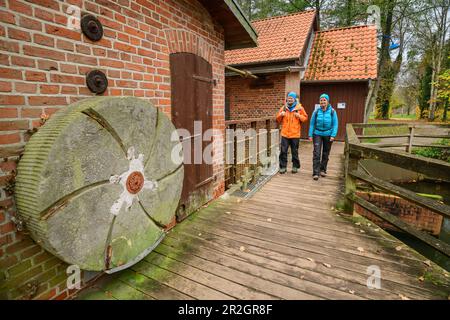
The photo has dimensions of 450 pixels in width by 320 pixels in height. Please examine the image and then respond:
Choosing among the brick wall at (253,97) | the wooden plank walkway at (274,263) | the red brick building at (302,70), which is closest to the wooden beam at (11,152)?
the wooden plank walkway at (274,263)

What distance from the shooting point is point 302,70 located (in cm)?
966

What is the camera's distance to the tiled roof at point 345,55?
1029cm

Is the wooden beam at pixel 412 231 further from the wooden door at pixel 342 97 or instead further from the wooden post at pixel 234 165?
the wooden door at pixel 342 97

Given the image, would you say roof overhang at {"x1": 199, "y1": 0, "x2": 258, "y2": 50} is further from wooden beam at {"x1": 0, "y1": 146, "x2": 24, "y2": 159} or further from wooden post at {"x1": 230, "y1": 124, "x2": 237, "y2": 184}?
wooden beam at {"x1": 0, "y1": 146, "x2": 24, "y2": 159}

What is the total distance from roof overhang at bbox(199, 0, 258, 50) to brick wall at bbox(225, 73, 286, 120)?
5.73m

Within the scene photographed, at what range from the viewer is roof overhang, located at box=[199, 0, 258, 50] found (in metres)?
3.66

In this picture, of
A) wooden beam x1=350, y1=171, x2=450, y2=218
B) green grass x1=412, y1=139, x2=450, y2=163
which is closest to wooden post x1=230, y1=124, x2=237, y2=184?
wooden beam x1=350, y1=171, x2=450, y2=218

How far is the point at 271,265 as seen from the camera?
2.51 m

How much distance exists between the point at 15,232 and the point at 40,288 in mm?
480

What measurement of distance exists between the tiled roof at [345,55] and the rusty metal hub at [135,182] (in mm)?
10195

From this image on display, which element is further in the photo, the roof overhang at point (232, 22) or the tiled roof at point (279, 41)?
the tiled roof at point (279, 41)

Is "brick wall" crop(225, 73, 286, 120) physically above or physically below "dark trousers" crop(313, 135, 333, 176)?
above
